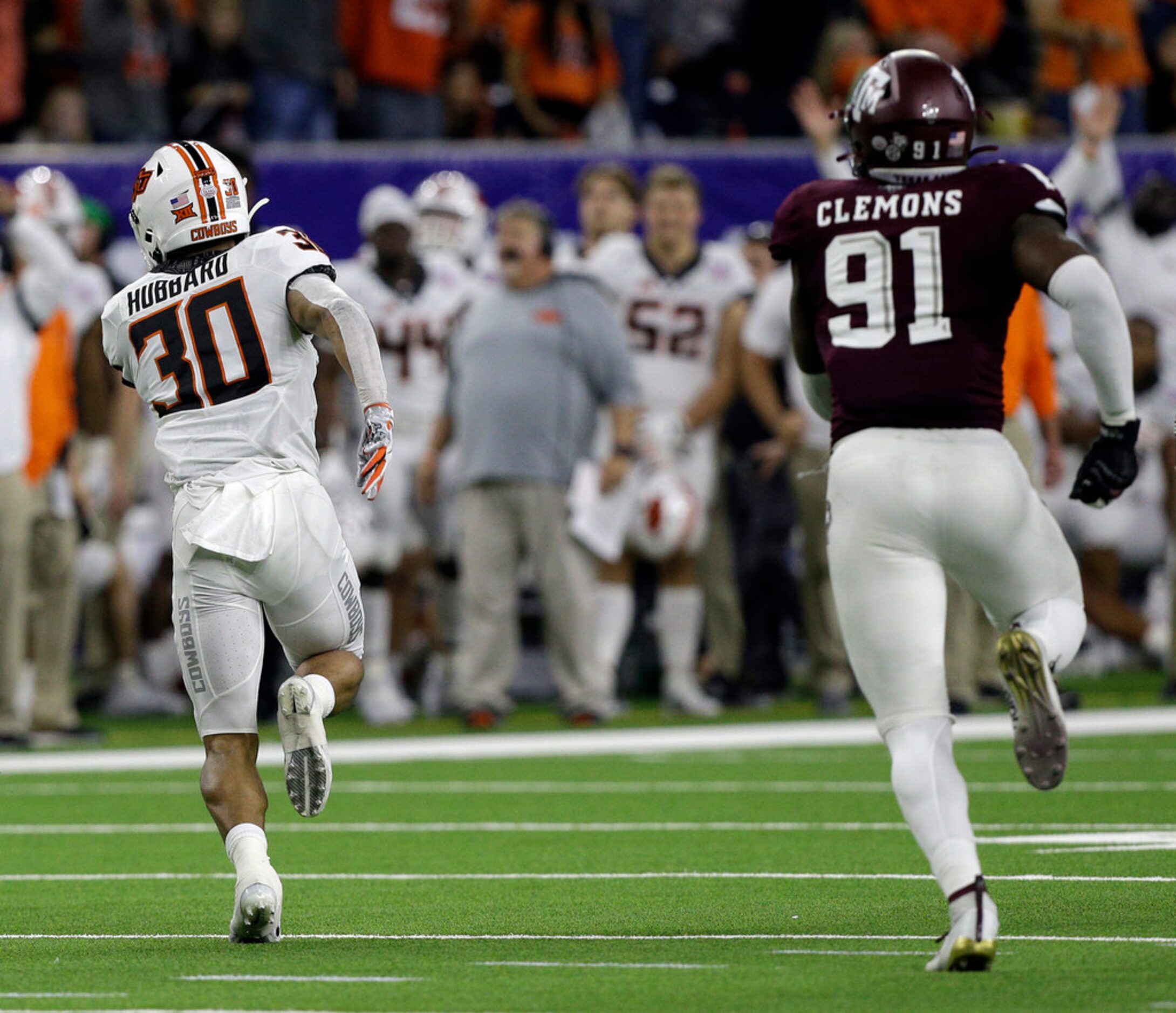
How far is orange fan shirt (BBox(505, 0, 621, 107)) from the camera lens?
51.3 feet

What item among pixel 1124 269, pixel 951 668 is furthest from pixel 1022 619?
pixel 1124 269

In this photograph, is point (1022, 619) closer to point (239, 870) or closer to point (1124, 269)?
point (239, 870)

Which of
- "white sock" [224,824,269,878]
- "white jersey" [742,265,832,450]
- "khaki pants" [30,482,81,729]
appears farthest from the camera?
"white jersey" [742,265,832,450]

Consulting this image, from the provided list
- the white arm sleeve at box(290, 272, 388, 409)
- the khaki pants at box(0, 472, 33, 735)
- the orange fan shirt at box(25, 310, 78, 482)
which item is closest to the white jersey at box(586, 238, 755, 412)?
the orange fan shirt at box(25, 310, 78, 482)

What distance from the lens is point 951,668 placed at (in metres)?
11.9

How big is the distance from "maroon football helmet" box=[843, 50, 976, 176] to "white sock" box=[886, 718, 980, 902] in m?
1.21

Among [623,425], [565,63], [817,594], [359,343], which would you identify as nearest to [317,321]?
[359,343]

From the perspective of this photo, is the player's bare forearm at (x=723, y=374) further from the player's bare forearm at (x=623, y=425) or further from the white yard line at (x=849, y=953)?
the white yard line at (x=849, y=953)

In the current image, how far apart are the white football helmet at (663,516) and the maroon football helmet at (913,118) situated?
6723mm

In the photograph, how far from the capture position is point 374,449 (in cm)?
576

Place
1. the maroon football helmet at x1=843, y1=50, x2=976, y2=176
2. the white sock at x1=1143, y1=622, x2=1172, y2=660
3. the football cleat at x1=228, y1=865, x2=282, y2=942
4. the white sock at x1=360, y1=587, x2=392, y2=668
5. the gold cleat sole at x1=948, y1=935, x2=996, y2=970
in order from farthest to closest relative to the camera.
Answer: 1. the white sock at x1=1143, y1=622, x2=1172, y2=660
2. the white sock at x1=360, y1=587, x2=392, y2=668
3. the football cleat at x1=228, y1=865, x2=282, y2=942
4. the maroon football helmet at x1=843, y1=50, x2=976, y2=176
5. the gold cleat sole at x1=948, y1=935, x2=996, y2=970

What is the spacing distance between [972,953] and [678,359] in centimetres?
787

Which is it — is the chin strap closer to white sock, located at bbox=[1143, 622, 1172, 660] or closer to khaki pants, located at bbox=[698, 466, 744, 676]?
khaki pants, located at bbox=[698, 466, 744, 676]

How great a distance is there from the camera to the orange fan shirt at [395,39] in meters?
15.5
